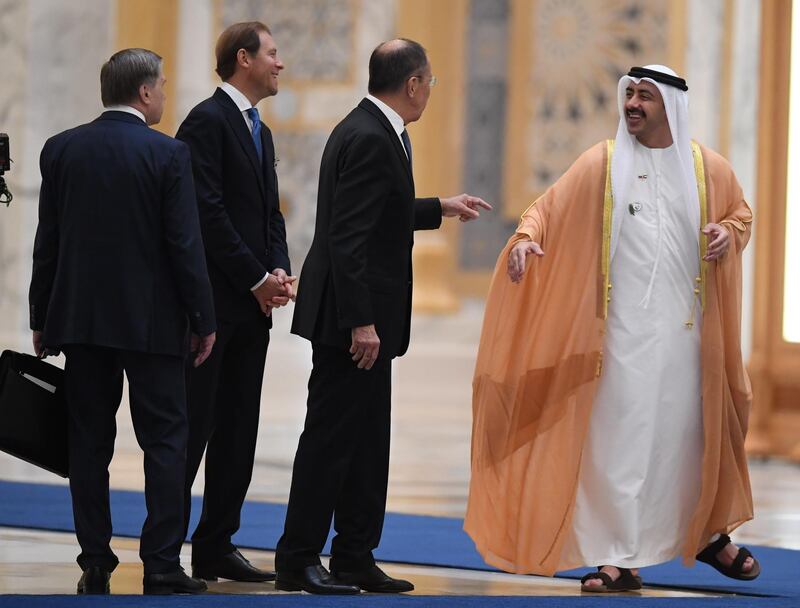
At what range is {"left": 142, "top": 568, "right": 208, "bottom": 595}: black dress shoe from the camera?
3.77 metres

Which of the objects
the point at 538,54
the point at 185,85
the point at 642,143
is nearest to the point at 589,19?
the point at 538,54

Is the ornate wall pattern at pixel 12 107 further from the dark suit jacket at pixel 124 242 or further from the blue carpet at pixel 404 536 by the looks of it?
the dark suit jacket at pixel 124 242

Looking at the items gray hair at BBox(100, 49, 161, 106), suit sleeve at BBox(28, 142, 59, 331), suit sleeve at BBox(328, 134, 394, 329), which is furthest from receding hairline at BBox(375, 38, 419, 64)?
suit sleeve at BBox(28, 142, 59, 331)

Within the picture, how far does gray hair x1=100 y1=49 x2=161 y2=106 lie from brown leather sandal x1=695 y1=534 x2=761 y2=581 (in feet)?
6.39

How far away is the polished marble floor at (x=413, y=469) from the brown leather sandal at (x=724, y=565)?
377 mm

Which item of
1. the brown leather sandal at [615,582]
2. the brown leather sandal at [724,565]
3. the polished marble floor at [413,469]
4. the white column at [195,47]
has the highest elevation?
the white column at [195,47]

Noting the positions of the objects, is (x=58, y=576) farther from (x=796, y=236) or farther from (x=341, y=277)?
(x=796, y=236)

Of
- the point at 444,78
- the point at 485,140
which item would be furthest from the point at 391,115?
the point at 485,140

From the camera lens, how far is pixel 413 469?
7.38m

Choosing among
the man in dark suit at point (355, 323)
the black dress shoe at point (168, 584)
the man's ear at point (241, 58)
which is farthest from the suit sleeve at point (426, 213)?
the black dress shoe at point (168, 584)

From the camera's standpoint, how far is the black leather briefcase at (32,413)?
3.89 m

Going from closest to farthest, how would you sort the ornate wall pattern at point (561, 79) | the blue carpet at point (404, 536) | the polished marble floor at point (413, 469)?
the polished marble floor at point (413, 469), the blue carpet at point (404, 536), the ornate wall pattern at point (561, 79)

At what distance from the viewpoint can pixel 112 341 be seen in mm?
3779

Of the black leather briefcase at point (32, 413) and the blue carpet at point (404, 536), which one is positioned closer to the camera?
the black leather briefcase at point (32, 413)
